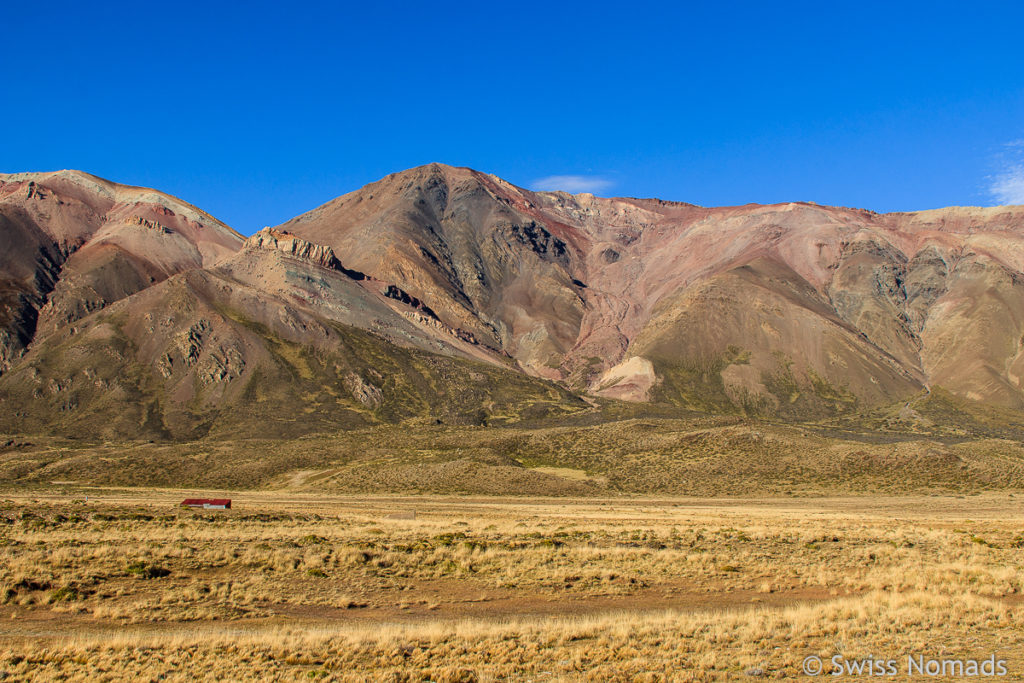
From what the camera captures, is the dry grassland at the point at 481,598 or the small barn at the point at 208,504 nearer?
the dry grassland at the point at 481,598

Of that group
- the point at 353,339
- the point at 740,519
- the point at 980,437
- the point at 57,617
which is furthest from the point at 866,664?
the point at 353,339

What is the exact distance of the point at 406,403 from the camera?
549 feet

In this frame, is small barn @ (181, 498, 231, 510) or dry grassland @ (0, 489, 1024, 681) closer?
dry grassland @ (0, 489, 1024, 681)

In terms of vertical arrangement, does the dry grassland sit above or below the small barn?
above

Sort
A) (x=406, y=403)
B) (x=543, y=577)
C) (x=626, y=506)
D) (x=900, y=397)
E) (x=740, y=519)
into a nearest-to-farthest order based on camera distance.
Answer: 1. (x=543, y=577)
2. (x=740, y=519)
3. (x=626, y=506)
4. (x=406, y=403)
5. (x=900, y=397)

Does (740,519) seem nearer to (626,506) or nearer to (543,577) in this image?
(626,506)

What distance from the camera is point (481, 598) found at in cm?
2345

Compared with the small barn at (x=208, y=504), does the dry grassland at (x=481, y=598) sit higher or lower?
higher

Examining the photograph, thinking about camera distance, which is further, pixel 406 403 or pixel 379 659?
pixel 406 403

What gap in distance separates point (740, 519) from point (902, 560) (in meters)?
19.4

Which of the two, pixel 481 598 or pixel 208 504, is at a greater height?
pixel 481 598

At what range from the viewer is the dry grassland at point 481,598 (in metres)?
15.3

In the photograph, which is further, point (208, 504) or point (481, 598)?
point (208, 504)

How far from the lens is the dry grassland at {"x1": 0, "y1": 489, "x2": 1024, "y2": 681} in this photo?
15.3 meters
